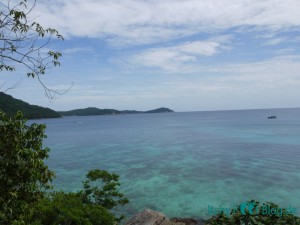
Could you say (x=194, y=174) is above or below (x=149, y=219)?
below

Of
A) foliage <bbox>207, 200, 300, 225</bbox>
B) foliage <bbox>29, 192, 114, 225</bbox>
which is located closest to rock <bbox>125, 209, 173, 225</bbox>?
foliage <bbox>29, 192, 114, 225</bbox>

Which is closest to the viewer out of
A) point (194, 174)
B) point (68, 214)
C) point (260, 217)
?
point (260, 217)

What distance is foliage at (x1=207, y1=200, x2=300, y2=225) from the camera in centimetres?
1035

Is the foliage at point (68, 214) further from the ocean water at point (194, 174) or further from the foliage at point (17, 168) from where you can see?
the ocean water at point (194, 174)

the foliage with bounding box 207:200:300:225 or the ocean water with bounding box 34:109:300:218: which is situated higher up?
the foliage with bounding box 207:200:300:225

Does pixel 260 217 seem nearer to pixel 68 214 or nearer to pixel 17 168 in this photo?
pixel 68 214

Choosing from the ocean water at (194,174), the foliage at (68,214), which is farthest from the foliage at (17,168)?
the ocean water at (194,174)

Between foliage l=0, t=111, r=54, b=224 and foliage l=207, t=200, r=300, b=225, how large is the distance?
709 centimetres

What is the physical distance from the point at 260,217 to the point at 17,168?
28.4ft

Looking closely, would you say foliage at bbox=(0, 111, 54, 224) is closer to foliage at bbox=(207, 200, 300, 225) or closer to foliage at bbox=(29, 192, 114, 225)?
foliage at bbox=(29, 192, 114, 225)

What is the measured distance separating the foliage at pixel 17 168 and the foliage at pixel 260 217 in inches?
279

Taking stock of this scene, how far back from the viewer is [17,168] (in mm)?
6441

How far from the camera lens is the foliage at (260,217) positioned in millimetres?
10354

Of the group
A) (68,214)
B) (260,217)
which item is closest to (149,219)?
(68,214)
